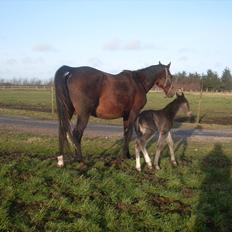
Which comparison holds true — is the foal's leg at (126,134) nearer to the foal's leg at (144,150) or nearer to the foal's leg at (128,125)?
the foal's leg at (128,125)

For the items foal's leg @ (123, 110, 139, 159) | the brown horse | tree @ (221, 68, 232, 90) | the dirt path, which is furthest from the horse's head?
tree @ (221, 68, 232, 90)

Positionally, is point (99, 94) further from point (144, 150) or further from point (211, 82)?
point (211, 82)

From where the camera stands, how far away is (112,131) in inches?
851

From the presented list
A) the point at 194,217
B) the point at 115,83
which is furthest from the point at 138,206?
the point at 115,83

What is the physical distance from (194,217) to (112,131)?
14748mm

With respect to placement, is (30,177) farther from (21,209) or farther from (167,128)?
(167,128)

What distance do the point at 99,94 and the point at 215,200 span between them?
4557 millimetres

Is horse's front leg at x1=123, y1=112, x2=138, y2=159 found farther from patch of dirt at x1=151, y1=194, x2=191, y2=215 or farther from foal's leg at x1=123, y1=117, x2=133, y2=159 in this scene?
patch of dirt at x1=151, y1=194, x2=191, y2=215

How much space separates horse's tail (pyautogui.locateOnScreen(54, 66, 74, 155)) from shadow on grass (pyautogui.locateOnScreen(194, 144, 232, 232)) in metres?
3.64

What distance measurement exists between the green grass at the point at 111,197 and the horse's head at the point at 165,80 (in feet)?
8.51

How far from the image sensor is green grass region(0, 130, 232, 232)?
650 cm

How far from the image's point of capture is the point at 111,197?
771 cm

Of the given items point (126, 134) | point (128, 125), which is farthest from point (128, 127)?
point (126, 134)

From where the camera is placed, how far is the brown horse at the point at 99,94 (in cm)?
1064
